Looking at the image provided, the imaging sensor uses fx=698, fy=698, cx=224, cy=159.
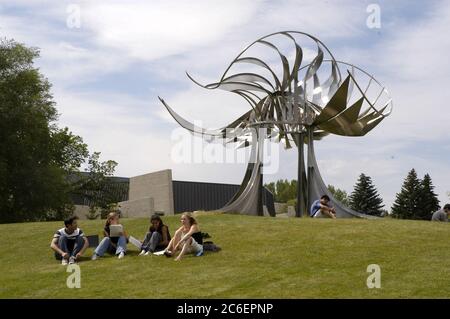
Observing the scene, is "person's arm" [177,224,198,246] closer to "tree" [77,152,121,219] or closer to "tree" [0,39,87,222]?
"tree" [0,39,87,222]

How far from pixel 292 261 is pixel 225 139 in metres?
16.9

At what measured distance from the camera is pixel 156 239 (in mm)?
15578

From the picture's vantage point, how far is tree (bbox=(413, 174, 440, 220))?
6012 cm

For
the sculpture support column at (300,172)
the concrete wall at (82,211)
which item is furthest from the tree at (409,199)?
the sculpture support column at (300,172)

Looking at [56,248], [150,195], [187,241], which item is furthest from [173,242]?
[150,195]

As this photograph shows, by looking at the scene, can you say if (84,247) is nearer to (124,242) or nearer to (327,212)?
(124,242)

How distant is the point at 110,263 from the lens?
47.9ft

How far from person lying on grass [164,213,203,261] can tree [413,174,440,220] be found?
47854 millimetres

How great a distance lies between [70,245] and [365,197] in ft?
172

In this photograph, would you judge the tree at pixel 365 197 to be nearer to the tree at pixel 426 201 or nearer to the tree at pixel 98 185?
the tree at pixel 426 201

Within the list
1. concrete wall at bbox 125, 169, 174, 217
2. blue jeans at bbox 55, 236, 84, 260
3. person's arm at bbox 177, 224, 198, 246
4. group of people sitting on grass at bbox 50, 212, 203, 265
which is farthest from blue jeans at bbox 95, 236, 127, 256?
concrete wall at bbox 125, 169, 174, 217

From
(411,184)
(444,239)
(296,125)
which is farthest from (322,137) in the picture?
(411,184)

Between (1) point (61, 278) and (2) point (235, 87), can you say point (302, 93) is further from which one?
(1) point (61, 278)

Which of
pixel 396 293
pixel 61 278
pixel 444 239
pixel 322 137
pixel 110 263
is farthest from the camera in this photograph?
pixel 322 137
